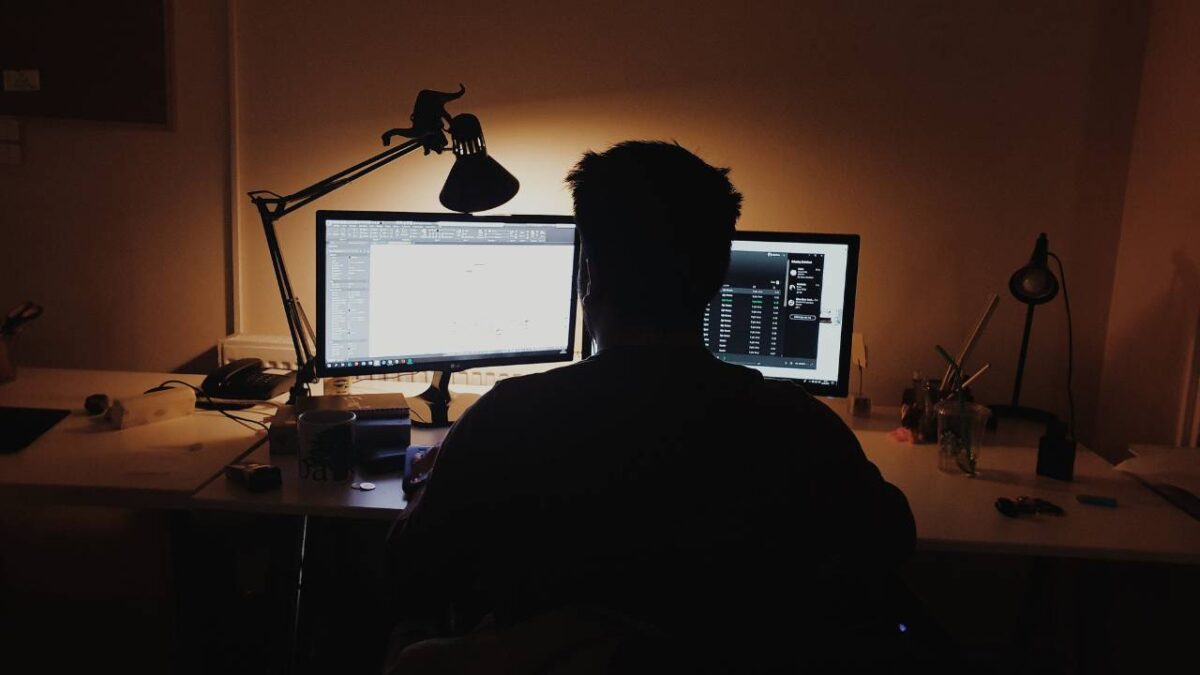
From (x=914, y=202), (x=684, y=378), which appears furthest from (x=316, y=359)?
(x=914, y=202)

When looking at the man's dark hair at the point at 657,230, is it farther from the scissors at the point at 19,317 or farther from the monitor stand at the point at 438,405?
the scissors at the point at 19,317

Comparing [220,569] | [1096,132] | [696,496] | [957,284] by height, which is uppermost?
[1096,132]

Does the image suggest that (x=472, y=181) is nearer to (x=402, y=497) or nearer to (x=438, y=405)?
(x=438, y=405)

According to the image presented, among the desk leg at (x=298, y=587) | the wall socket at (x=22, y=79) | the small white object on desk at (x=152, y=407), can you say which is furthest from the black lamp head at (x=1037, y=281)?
the wall socket at (x=22, y=79)

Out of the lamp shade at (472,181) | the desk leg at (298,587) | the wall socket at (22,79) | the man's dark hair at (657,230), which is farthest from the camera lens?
the wall socket at (22,79)

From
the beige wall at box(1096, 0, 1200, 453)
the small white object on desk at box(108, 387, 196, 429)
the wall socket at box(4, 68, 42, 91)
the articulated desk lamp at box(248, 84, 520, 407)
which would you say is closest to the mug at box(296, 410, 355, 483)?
the articulated desk lamp at box(248, 84, 520, 407)

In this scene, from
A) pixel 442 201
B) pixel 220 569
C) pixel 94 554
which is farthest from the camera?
pixel 220 569

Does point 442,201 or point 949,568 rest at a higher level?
point 442,201

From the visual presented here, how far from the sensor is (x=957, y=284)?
2293 millimetres

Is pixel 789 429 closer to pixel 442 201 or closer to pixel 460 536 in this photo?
pixel 460 536

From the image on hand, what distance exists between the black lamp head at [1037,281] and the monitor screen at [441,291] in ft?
3.38

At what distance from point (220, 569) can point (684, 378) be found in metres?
1.62

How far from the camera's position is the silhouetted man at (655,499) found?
95cm

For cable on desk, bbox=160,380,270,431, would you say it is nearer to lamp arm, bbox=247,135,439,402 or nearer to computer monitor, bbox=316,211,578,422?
lamp arm, bbox=247,135,439,402
